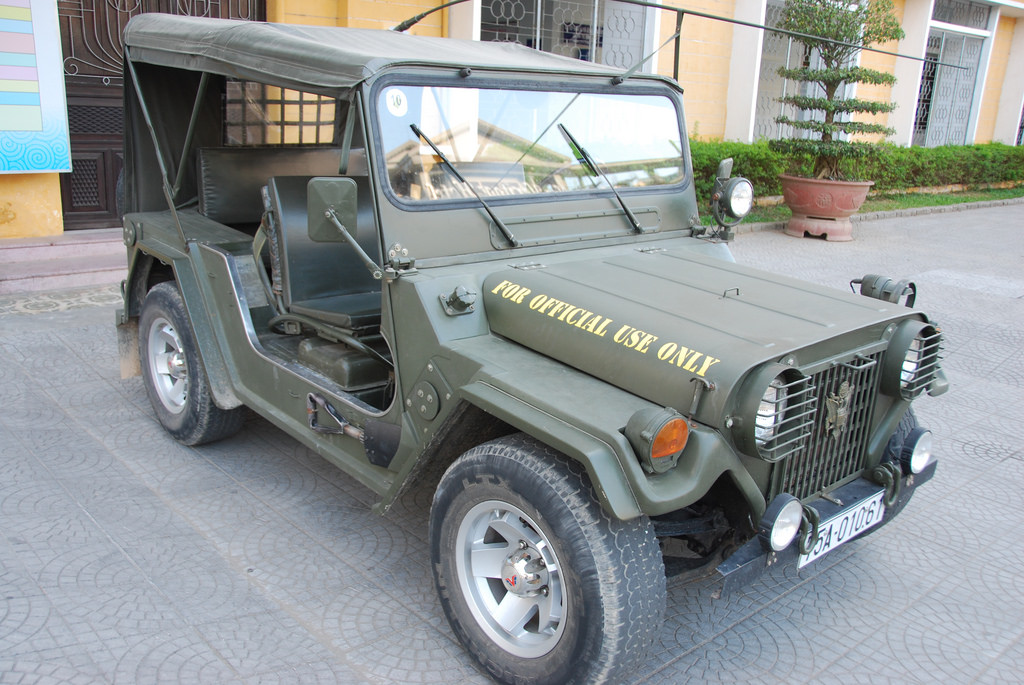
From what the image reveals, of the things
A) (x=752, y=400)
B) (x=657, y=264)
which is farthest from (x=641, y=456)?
(x=657, y=264)

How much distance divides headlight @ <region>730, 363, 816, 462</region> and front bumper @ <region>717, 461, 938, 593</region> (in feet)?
1.06

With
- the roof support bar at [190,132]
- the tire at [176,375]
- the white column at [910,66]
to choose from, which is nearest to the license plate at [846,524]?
the tire at [176,375]

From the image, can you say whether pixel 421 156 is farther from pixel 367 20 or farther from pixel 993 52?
pixel 993 52

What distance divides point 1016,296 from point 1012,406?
12.6 feet

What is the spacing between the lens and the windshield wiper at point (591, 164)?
3.76m

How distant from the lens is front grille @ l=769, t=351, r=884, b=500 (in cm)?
285

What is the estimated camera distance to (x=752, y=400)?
8.25 feet

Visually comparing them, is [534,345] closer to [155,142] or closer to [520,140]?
[520,140]

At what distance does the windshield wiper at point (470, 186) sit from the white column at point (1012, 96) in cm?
2088

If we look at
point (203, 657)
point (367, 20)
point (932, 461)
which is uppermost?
point (367, 20)

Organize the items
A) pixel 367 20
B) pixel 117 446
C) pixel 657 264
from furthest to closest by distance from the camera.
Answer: pixel 367 20 → pixel 117 446 → pixel 657 264

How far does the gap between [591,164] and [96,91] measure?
655cm

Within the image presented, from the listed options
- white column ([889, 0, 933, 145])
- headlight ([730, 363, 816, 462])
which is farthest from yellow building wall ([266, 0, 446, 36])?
white column ([889, 0, 933, 145])

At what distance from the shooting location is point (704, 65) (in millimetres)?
13539
